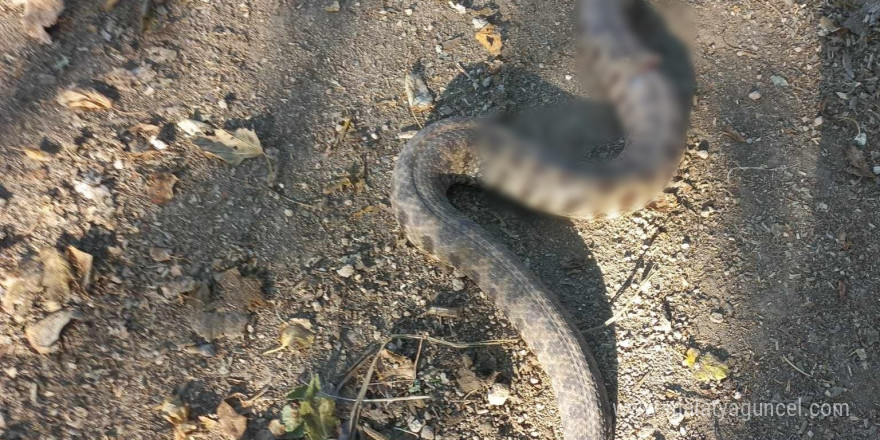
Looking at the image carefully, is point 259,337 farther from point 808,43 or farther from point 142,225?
point 808,43

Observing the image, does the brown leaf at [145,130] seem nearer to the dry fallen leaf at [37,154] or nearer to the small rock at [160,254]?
the dry fallen leaf at [37,154]

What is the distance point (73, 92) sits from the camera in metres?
4.11

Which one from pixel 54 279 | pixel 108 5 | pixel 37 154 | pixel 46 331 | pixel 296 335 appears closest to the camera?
pixel 46 331

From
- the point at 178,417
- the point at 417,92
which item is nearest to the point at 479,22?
the point at 417,92

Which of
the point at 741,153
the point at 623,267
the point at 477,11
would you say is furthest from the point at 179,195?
the point at 741,153

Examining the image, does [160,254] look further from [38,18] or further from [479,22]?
[479,22]

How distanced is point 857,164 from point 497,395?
307 cm

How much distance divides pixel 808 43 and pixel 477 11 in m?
2.62

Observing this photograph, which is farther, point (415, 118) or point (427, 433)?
point (415, 118)

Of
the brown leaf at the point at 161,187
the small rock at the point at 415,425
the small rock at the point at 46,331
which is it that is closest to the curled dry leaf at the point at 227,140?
the brown leaf at the point at 161,187

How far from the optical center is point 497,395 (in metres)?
3.82

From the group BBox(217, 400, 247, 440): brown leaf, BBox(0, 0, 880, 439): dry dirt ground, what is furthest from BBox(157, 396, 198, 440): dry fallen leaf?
BBox(217, 400, 247, 440): brown leaf

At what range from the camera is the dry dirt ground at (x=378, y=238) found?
363 cm

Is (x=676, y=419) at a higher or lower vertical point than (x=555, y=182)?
lower
